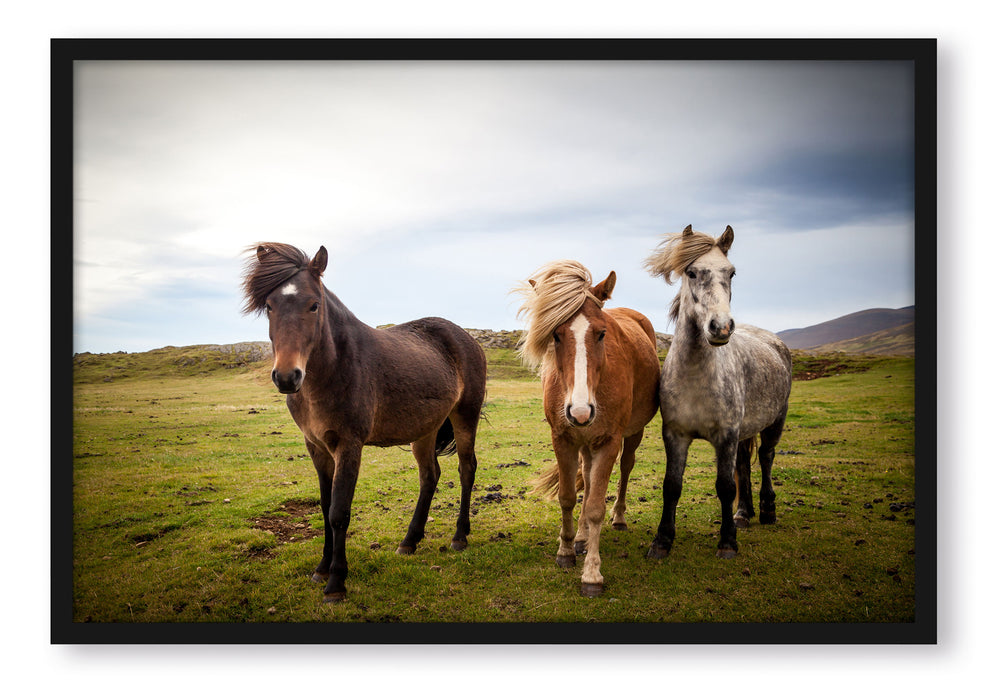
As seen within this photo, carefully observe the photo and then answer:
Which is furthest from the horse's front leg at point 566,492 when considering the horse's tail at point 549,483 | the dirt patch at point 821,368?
the dirt patch at point 821,368

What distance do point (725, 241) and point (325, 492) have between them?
132 inches

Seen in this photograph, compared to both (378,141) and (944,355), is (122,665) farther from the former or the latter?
(944,355)

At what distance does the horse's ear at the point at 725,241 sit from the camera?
3.13 metres

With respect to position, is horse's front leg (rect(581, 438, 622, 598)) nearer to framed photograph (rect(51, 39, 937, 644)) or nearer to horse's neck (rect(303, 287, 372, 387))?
framed photograph (rect(51, 39, 937, 644))

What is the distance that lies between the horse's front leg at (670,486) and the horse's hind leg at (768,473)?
124 centimetres

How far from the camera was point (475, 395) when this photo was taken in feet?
13.8

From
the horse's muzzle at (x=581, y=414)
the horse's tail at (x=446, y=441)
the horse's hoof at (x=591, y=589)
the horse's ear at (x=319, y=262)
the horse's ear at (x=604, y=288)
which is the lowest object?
the horse's hoof at (x=591, y=589)

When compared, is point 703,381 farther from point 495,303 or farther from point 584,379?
point 495,303

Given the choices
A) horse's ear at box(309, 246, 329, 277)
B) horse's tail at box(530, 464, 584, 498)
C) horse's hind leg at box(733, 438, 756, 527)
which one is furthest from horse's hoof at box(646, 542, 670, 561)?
horse's ear at box(309, 246, 329, 277)

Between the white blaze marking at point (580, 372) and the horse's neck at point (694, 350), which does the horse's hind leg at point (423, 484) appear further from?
the horse's neck at point (694, 350)

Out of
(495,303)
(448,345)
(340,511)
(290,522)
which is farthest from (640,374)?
(290,522)

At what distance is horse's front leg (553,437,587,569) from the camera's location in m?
3.10

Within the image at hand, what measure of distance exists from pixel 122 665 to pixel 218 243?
3.10m

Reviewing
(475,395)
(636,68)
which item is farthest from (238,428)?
(636,68)
